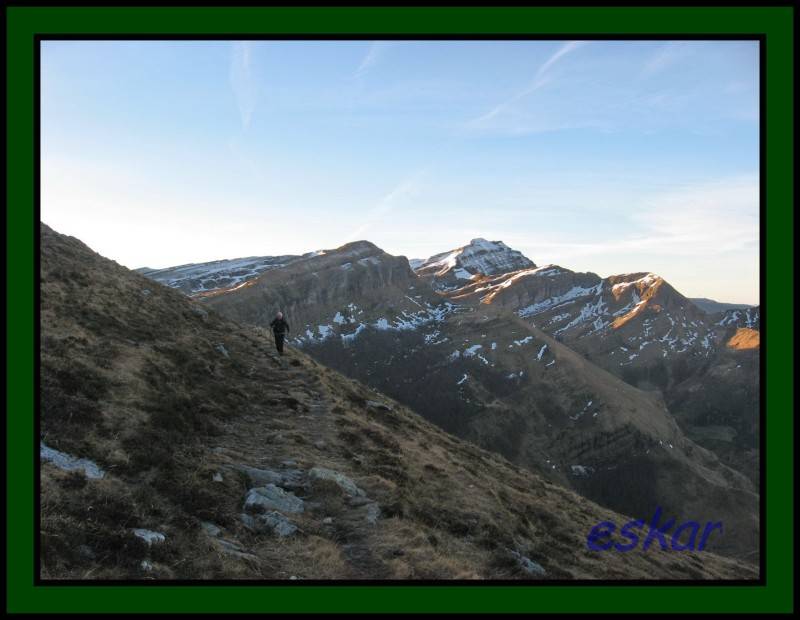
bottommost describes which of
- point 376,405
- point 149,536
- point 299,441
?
point 376,405

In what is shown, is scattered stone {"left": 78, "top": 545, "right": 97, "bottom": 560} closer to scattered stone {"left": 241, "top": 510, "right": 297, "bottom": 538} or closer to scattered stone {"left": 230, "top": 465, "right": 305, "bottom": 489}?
scattered stone {"left": 241, "top": 510, "right": 297, "bottom": 538}

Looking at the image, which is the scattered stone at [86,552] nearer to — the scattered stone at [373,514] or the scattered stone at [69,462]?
the scattered stone at [69,462]

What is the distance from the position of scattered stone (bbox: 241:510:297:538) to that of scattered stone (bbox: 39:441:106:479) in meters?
4.11

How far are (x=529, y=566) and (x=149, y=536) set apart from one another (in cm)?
1054

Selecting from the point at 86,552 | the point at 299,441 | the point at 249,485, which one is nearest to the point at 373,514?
the point at 249,485

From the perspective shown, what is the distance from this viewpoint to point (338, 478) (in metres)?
18.1

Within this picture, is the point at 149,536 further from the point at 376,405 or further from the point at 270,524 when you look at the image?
the point at 376,405

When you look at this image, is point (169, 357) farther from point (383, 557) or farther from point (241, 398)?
point (383, 557)

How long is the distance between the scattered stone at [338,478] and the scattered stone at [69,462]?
21.2 feet

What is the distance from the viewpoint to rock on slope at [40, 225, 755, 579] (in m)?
12.2

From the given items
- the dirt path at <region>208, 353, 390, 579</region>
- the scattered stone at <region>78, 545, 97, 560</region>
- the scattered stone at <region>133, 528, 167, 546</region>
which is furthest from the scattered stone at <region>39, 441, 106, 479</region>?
the dirt path at <region>208, 353, 390, 579</region>

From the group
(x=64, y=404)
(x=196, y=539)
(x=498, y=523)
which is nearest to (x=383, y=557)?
(x=196, y=539)

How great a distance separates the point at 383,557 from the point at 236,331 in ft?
95.1

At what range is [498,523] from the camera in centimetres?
1842
